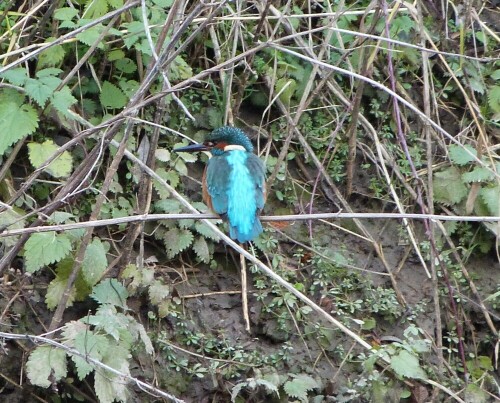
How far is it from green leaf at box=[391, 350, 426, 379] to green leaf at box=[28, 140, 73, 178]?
5.50ft

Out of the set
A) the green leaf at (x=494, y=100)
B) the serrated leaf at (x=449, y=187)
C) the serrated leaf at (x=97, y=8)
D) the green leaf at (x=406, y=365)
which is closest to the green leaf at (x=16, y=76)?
the serrated leaf at (x=97, y=8)

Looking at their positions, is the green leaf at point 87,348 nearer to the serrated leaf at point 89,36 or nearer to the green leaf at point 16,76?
the green leaf at point 16,76

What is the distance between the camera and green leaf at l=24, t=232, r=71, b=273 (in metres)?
3.87

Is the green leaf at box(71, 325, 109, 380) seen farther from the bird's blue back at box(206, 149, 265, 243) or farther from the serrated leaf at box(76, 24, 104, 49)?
the serrated leaf at box(76, 24, 104, 49)

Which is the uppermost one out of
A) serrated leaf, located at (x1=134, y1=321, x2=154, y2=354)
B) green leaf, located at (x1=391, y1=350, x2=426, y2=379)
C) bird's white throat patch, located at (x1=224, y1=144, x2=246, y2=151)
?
bird's white throat patch, located at (x1=224, y1=144, x2=246, y2=151)

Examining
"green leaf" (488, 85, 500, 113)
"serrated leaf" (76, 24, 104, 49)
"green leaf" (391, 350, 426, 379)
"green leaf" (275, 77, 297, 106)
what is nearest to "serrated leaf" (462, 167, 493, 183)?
"green leaf" (488, 85, 500, 113)

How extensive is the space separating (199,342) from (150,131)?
3.51ft

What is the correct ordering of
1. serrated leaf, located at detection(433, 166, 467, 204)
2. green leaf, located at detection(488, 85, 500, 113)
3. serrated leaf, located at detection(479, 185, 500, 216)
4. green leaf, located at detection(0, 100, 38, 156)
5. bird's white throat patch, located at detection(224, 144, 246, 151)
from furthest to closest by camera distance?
green leaf, located at detection(488, 85, 500, 113) → serrated leaf, located at detection(433, 166, 467, 204) → serrated leaf, located at detection(479, 185, 500, 216) → bird's white throat patch, located at detection(224, 144, 246, 151) → green leaf, located at detection(0, 100, 38, 156)

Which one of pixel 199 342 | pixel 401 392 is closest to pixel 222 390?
pixel 199 342

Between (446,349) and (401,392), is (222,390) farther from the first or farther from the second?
(446,349)

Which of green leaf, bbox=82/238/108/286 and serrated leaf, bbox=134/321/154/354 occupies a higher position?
green leaf, bbox=82/238/108/286

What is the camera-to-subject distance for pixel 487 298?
16.1 feet

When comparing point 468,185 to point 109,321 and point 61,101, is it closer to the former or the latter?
point 109,321

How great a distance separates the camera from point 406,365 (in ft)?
13.6
